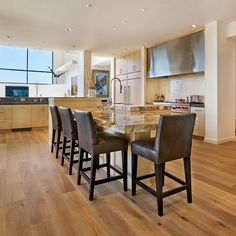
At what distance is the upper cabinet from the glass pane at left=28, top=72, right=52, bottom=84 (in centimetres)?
412

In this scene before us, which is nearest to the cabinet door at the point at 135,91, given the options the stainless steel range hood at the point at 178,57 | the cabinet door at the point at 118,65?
the stainless steel range hood at the point at 178,57

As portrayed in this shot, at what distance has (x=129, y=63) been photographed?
7.76 metres

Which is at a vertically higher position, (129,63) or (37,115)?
(129,63)

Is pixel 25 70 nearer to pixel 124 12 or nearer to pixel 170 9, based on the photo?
pixel 124 12

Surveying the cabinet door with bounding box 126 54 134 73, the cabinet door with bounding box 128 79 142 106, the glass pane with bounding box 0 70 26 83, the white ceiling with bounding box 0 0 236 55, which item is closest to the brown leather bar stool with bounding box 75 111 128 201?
the white ceiling with bounding box 0 0 236 55

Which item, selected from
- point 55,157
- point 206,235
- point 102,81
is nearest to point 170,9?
point 55,157

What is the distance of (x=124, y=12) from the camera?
13.4ft

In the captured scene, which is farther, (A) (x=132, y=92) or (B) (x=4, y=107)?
(A) (x=132, y=92)

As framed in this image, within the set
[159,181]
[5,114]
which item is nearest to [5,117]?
[5,114]

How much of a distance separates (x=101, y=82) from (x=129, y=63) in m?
2.57

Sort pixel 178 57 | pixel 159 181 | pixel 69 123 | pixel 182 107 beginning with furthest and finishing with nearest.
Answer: pixel 178 57, pixel 182 107, pixel 69 123, pixel 159 181

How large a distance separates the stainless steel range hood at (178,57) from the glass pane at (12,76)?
21.4 ft

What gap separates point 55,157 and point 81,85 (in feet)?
14.0

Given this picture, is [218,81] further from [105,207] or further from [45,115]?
[45,115]
